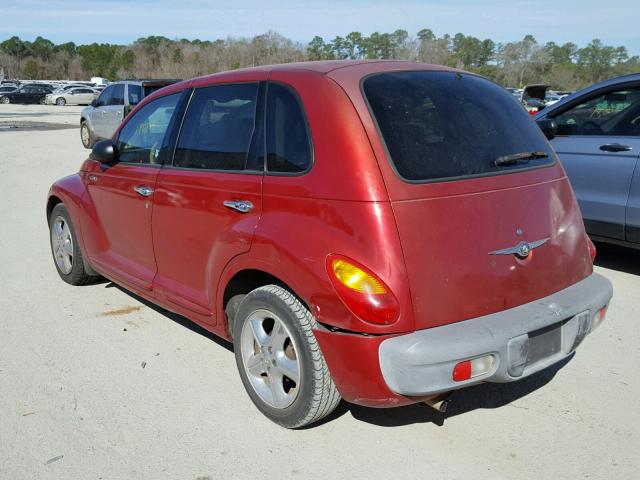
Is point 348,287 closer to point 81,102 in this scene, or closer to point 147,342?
point 147,342

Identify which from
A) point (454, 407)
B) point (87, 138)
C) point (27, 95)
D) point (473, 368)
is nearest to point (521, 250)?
point (473, 368)

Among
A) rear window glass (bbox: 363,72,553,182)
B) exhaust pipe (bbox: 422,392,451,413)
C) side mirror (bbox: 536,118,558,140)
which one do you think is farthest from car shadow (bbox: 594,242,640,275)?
exhaust pipe (bbox: 422,392,451,413)

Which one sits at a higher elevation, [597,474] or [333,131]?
[333,131]

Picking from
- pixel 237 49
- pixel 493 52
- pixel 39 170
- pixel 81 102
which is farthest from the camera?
pixel 493 52

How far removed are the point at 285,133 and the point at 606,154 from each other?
3.82 metres

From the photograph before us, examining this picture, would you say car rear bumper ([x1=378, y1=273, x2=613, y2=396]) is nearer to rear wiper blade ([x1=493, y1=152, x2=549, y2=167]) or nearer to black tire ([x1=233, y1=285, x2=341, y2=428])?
black tire ([x1=233, y1=285, x2=341, y2=428])

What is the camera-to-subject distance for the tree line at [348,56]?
74.6 metres

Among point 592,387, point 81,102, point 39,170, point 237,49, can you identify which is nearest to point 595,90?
point 592,387

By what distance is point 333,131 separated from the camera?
115 inches

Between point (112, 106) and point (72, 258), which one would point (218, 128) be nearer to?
point (72, 258)

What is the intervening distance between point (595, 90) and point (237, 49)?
246 ft

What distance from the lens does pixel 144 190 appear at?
4.10 meters

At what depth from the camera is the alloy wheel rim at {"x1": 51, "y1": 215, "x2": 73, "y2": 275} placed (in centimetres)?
537

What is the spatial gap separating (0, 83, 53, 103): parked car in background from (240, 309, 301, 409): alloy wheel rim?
2063 inches
